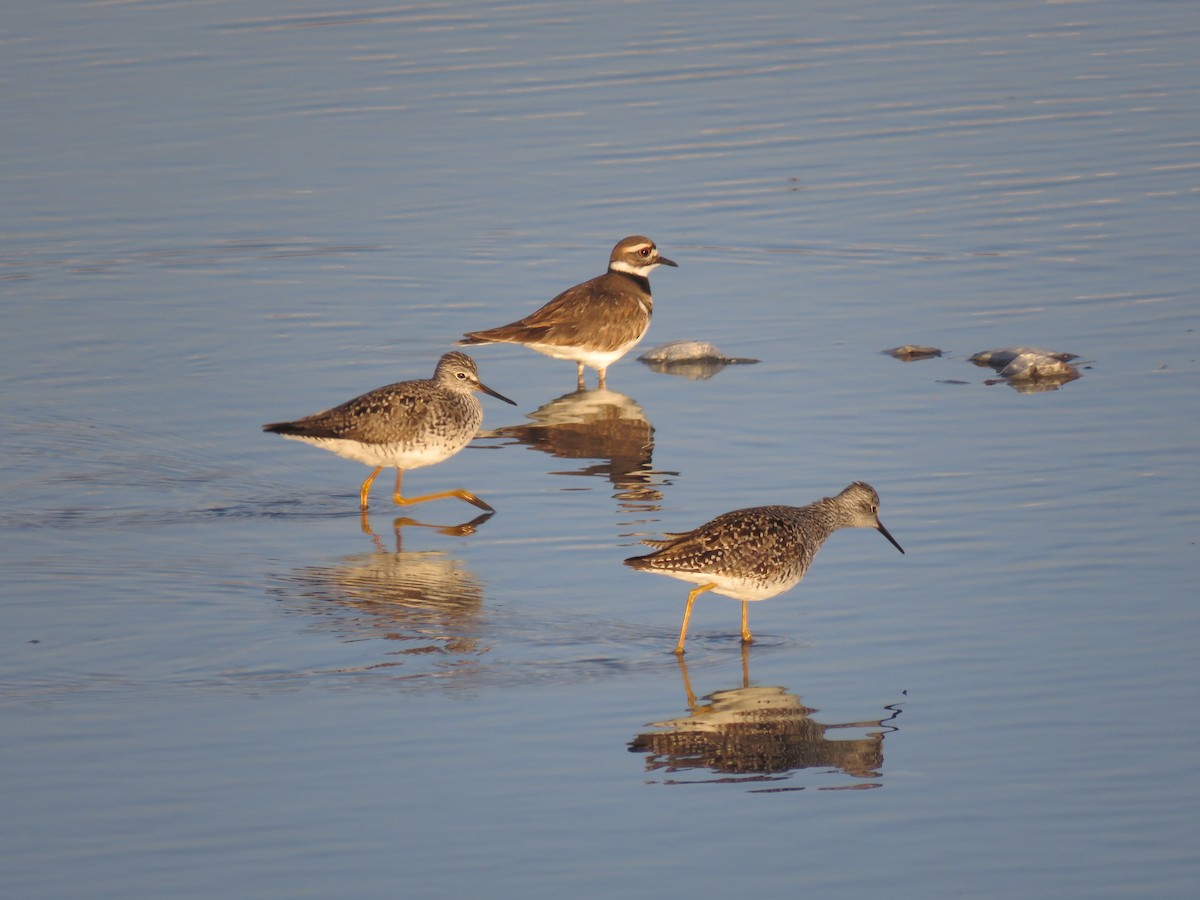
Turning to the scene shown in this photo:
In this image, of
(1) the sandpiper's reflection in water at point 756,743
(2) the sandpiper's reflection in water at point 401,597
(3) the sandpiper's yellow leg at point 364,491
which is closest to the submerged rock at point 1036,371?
(3) the sandpiper's yellow leg at point 364,491

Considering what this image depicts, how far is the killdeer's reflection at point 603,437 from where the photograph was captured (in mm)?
12914

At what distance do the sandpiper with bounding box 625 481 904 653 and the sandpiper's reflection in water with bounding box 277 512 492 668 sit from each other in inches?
45.3

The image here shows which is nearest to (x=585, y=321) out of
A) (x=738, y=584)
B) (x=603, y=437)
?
(x=603, y=437)

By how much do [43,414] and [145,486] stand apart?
192 centimetres

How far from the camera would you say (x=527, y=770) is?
837 cm

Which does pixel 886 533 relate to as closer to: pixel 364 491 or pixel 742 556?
pixel 742 556

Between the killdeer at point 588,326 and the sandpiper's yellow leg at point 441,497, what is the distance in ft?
8.97

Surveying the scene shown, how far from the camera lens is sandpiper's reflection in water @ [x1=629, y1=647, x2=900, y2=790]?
8359 millimetres

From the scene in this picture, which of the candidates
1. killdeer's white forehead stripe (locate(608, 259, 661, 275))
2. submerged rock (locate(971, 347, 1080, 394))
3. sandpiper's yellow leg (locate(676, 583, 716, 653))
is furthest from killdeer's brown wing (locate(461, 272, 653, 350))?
sandpiper's yellow leg (locate(676, 583, 716, 653))

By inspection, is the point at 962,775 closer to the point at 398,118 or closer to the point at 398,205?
the point at 398,205

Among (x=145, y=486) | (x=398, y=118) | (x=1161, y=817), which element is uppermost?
(x=398, y=118)

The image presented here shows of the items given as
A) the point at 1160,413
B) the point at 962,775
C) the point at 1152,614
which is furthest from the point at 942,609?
the point at 1160,413

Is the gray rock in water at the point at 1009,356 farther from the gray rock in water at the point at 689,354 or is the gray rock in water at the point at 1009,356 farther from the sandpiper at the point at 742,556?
the sandpiper at the point at 742,556

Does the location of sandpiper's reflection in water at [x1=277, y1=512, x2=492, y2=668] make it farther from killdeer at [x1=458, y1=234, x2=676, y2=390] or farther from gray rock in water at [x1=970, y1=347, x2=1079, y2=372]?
gray rock in water at [x1=970, y1=347, x2=1079, y2=372]
